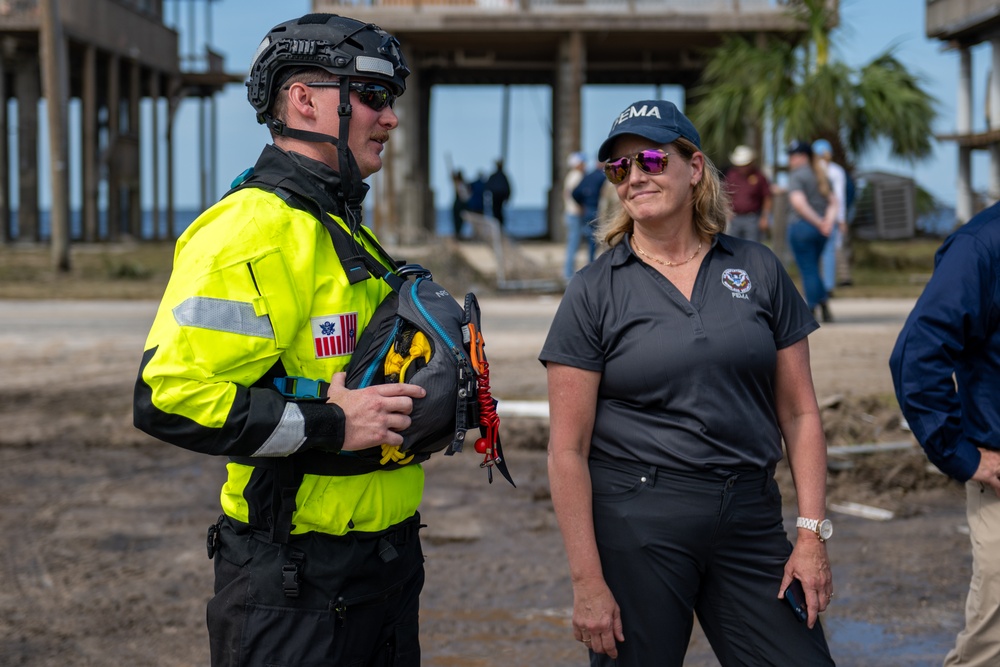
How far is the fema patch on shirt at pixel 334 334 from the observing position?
2488 mm

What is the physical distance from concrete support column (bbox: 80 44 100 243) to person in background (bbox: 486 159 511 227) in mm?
12127

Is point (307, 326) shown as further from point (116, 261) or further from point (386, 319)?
point (116, 261)

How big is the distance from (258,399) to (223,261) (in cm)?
29

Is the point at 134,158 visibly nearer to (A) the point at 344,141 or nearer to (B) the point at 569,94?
(B) the point at 569,94

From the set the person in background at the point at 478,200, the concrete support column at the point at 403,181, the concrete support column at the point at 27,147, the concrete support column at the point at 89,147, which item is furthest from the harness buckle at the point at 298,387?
the concrete support column at the point at 27,147

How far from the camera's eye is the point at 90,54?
29938 mm

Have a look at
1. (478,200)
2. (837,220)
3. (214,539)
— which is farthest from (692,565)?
(478,200)

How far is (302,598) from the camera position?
98.4 inches

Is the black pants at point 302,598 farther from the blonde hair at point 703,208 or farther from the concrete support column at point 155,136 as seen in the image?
the concrete support column at point 155,136

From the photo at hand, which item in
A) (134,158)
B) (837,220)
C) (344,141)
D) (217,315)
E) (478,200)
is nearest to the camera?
(217,315)

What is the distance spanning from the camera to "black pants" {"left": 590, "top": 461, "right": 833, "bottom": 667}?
9.44 ft

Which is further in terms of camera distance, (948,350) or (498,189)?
(498,189)

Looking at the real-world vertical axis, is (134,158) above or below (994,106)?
below

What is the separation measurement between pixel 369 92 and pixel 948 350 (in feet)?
5.57
